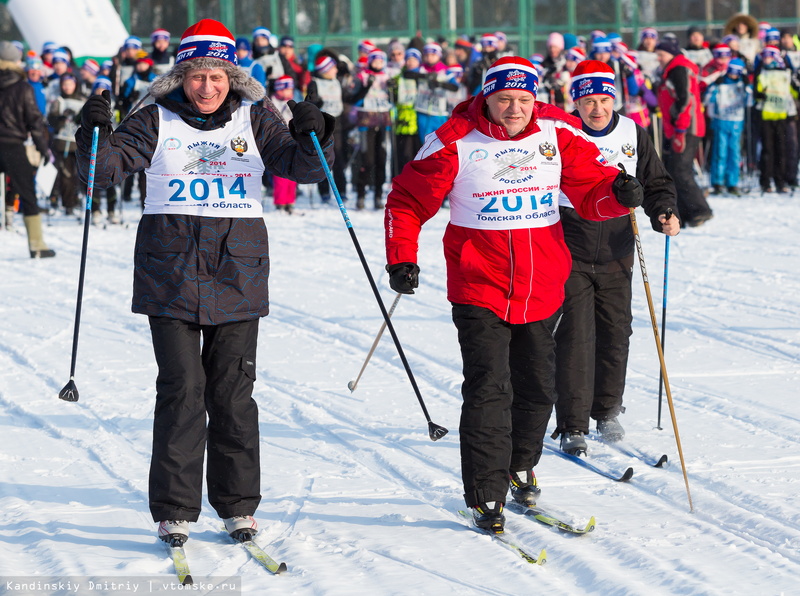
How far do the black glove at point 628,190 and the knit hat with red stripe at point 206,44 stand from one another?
1.46 m

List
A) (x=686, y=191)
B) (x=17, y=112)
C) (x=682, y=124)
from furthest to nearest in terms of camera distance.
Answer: (x=682, y=124) → (x=686, y=191) → (x=17, y=112)

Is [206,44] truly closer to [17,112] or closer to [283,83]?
[17,112]

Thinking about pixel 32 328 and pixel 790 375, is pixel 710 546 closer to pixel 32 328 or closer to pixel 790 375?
pixel 790 375

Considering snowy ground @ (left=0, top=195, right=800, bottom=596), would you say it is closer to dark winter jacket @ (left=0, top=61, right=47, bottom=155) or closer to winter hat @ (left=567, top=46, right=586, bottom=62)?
dark winter jacket @ (left=0, top=61, right=47, bottom=155)

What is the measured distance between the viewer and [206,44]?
4203 mm

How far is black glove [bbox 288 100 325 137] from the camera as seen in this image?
4105mm

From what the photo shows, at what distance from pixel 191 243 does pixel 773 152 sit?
12.6 metres

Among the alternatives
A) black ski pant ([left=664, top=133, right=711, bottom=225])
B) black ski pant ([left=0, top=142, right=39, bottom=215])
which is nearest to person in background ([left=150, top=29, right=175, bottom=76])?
black ski pant ([left=0, top=142, right=39, bottom=215])

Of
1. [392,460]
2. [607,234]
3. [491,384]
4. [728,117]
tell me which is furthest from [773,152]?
[491,384]

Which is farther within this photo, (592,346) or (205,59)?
(592,346)

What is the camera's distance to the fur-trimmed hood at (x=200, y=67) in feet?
13.7

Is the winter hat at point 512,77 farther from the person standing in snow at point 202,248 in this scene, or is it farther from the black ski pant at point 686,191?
the black ski pant at point 686,191

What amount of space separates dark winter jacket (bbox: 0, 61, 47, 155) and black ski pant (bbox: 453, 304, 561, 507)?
7.84m

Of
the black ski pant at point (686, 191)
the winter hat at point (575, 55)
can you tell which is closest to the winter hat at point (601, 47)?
the black ski pant at point (686, 191)
